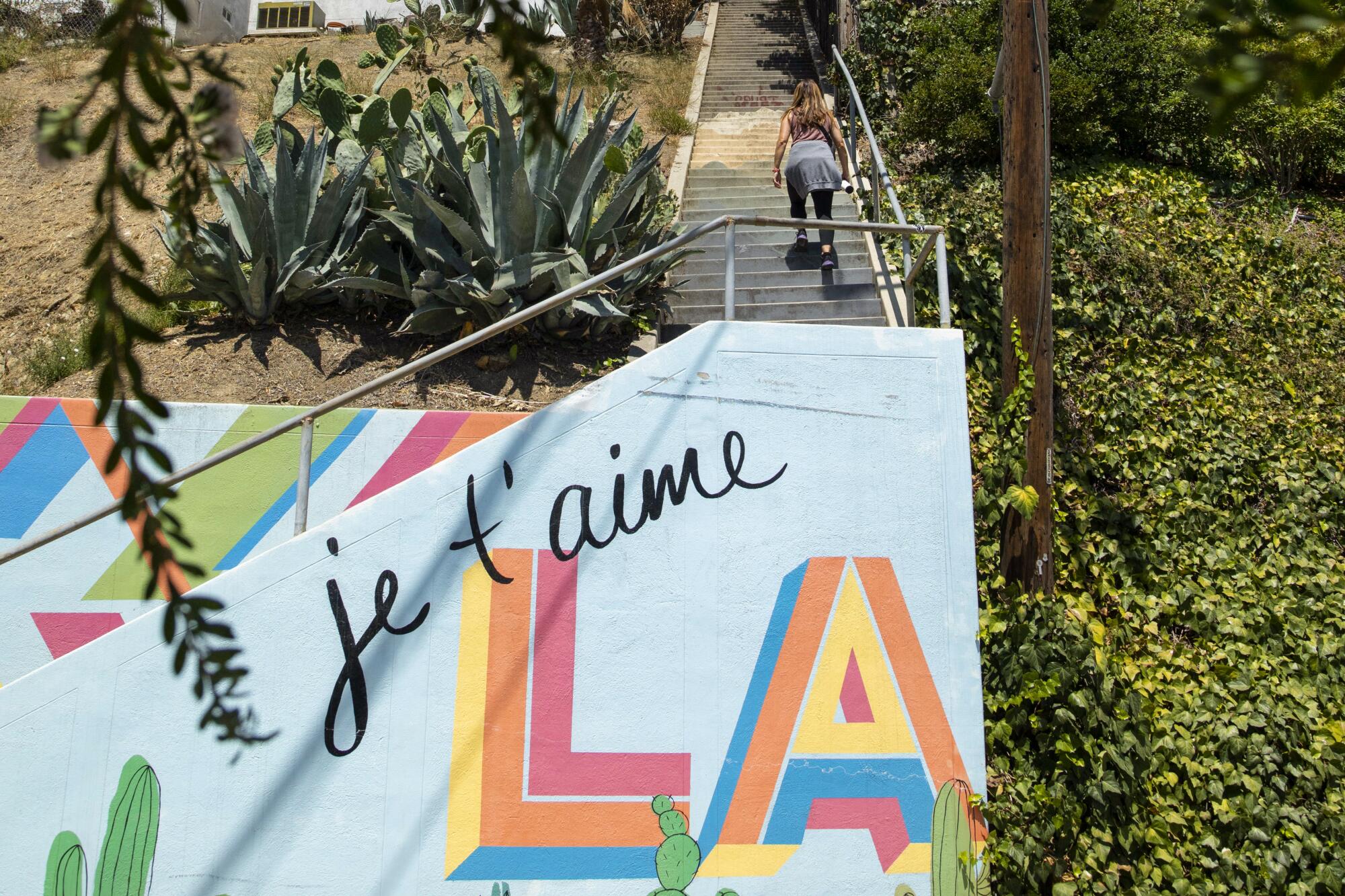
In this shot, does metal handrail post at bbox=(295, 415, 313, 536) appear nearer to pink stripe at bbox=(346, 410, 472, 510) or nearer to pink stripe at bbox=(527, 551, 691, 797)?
pink stripe at bbox=(527, 551, 691, 797)

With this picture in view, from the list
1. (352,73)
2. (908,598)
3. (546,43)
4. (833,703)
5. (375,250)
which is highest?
(352,73)

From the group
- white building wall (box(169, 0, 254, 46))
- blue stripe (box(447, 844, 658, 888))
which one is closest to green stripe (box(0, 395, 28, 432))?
blue stripe (box(447, 844, 658, 888))

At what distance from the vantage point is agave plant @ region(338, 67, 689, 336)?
22.1 feet

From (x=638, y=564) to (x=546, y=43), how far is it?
11.6ft

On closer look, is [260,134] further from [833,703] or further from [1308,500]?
[1308,500]

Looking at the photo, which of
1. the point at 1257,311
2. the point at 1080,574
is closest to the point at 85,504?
the point at 1080,574

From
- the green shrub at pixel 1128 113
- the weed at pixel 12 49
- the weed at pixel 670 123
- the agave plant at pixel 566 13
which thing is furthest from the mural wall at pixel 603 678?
the weed at pixel 12 49

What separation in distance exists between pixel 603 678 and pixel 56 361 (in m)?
5.32

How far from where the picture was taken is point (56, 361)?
24.0 feet

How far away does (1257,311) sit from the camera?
8172 millimetres

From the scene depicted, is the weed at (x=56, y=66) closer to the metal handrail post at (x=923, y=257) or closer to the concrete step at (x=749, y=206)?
the concrete step at (x=749, y=206)

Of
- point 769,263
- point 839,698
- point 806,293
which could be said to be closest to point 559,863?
point 839,698

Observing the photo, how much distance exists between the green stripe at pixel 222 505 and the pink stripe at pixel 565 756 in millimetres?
2085

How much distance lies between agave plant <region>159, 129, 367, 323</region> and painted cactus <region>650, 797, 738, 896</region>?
4421 mm
